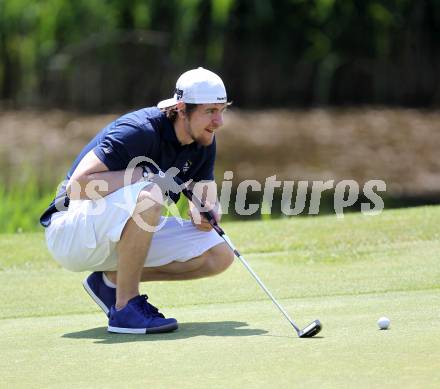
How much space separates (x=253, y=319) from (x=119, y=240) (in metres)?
0.71

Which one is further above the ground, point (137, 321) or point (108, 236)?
point (108, 236)

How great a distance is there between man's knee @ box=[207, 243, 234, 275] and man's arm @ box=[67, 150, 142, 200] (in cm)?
67

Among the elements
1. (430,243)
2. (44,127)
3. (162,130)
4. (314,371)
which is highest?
(162,130)

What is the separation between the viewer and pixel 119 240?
5.25 metres

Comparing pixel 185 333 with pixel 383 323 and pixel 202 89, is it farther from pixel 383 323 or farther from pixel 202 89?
pixel 202 89

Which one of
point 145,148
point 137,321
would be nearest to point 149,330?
point 137,321

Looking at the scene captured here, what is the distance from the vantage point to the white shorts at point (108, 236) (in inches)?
206

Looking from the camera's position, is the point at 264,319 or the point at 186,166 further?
the point at 186,166

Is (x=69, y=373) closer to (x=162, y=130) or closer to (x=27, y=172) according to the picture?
(x=162, y=130)

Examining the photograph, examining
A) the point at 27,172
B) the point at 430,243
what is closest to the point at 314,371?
the point at 430,243

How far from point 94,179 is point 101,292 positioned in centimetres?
65

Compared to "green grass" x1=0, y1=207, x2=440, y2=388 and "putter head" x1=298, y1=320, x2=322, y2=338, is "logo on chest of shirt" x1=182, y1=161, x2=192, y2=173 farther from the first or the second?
"putter head" x1=298, y1=320, x2=322, y2=338

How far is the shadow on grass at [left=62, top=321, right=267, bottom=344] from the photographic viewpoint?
5000mm

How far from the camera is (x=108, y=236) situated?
5.30m
